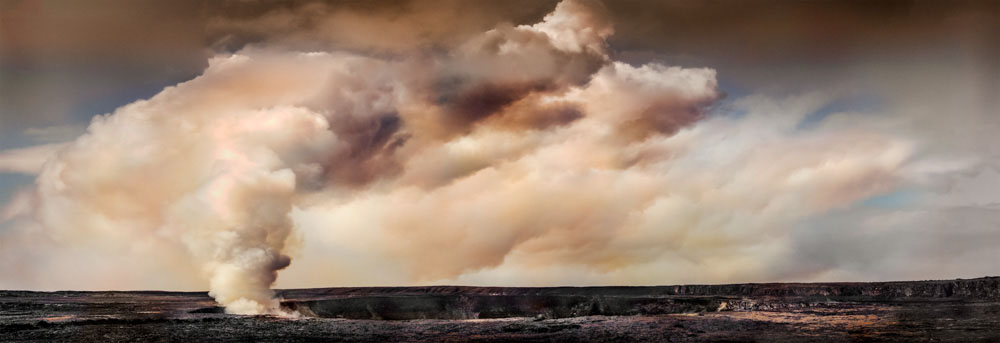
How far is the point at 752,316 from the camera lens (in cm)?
2294

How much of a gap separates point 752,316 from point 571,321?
273 inches

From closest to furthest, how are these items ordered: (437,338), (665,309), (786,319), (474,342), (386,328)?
(474,342) < (437,338) < (386,328) < (786,319) < (665,309)

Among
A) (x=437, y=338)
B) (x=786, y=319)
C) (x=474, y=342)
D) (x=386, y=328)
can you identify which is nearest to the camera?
(x=474, y=342)

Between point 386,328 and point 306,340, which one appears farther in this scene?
point 386,328

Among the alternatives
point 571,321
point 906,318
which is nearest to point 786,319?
point 906,318

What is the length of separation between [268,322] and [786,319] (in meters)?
18.1

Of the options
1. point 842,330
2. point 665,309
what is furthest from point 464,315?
point 842,330

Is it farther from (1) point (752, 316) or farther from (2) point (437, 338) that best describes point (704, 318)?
(2) point (437, 338)

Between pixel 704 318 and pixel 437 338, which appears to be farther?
pixel 704 318

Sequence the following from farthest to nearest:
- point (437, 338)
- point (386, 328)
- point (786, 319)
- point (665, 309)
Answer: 1. point (665, 309)
2. point (786, 319)
3. point (386, 328)
4. point (437, 338)

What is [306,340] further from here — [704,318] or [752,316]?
[752,316]

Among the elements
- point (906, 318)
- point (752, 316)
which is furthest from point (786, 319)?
point (906, 318)

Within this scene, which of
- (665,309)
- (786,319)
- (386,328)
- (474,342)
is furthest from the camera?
(665,309)

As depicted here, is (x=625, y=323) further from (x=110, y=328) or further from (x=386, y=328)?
(x=110, y=328)
